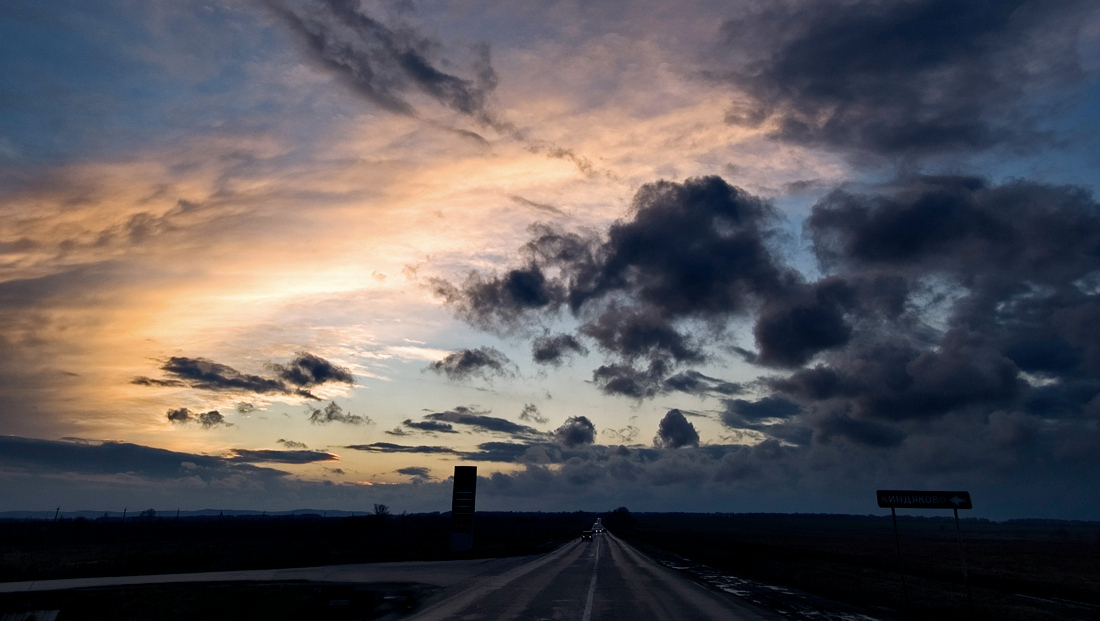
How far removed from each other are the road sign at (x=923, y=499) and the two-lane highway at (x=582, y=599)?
8.39m

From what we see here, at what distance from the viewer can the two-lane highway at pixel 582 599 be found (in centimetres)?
2030

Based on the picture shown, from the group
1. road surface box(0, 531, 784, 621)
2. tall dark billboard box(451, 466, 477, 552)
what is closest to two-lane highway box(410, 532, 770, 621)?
road surface box(0, 531, 784, 621)

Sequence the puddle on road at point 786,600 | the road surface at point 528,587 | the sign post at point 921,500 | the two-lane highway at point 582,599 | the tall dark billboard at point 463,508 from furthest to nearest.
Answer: the tall dark billboard at point 463,508
the sign post at point 921,500
the puddle on road at point 786,600
the road surface at point 528,587
the two-lane highway at point 582,599

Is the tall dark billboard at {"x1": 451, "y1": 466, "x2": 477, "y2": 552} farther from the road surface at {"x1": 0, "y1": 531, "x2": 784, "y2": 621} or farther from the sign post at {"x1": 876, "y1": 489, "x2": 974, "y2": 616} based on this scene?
the sign post at {"x1": 876, "y1": 489, "x2": 974, "y2": 616}

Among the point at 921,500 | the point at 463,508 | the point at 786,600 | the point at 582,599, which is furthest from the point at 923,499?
the point at 463,508

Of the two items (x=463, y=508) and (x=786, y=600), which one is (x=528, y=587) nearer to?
Result: (x=786, y=600)

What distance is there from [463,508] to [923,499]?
4032 cm

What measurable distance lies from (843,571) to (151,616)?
43.3m

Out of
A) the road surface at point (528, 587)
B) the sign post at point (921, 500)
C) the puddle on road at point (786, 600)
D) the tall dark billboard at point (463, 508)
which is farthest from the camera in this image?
the tall dark billboard at point (463, 508)

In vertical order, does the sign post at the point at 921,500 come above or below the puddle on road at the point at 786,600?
above

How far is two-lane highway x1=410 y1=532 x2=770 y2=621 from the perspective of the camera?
Result: 20.3 meters

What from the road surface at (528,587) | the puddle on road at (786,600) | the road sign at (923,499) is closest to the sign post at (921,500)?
the road sign at (923,499)

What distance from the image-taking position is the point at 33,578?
35125 millimetres

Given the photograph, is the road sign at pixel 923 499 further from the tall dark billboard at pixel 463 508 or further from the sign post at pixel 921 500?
the tall dark billboard at pixel 463 508
